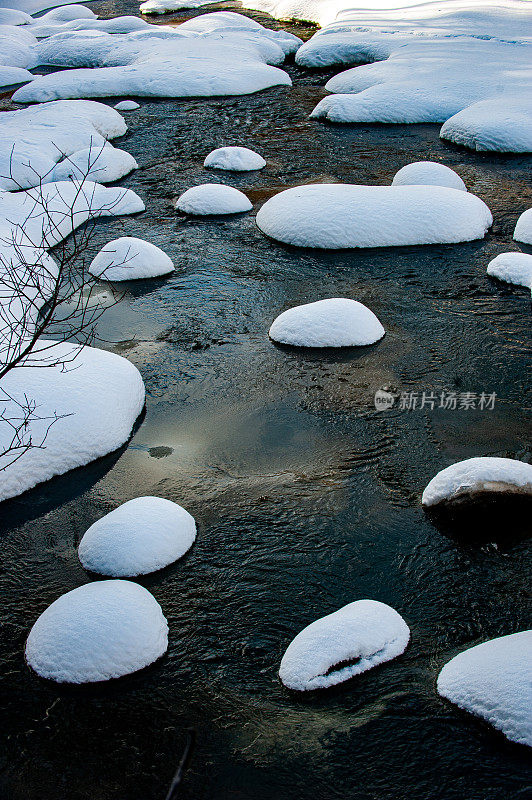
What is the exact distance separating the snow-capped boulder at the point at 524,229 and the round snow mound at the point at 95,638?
588 cm

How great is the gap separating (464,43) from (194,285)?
10.4 meters

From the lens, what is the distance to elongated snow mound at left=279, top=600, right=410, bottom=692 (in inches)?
134

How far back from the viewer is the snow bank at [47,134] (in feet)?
33.5

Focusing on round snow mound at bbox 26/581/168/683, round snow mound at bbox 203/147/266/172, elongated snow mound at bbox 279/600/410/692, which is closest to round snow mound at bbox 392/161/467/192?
round snow mound at bbox 203/147/266/172

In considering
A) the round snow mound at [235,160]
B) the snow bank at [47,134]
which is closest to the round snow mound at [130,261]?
the snow bank at [47,134]

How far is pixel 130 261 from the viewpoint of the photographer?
7.53 m

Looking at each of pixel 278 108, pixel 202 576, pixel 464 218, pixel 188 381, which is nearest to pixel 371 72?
pixel 278 108

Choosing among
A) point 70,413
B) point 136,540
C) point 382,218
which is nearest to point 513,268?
point 382,218

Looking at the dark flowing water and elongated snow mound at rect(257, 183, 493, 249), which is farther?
elongated snow mound at rect(257, 183, 493, 249)

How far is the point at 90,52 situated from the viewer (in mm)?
17469

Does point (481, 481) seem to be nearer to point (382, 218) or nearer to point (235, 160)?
point (382, 218)

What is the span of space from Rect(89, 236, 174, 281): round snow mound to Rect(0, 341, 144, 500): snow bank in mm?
2126

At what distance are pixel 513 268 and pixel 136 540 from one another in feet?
15.3

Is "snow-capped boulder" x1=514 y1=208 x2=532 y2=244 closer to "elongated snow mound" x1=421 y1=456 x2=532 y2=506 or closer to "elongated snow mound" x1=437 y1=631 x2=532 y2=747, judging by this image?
"elongated snow mound" x1=421 y1=456 x2=532 y2=506
